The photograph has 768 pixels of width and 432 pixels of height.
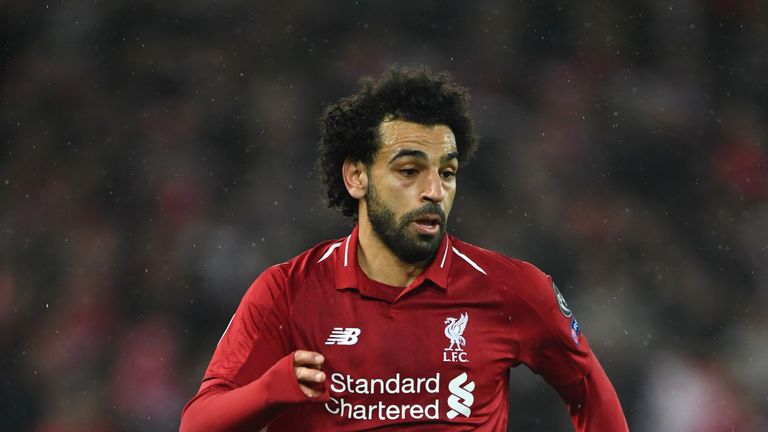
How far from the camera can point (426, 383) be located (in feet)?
9.34

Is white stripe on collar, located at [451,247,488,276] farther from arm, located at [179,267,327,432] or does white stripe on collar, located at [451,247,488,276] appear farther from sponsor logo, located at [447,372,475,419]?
arm, located at [179,267,327,432]

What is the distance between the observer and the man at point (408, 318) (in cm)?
283

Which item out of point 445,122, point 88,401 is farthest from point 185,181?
point 445,122

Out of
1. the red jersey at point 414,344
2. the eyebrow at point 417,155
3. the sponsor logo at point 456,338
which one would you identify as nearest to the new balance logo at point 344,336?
the red jersey at point 414,344

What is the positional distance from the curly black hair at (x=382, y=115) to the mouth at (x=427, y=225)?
271 millimetres

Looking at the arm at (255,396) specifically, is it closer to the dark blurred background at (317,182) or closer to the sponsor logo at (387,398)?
the sponsor logo at (387,398)

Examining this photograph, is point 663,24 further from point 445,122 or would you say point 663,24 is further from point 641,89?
point 445,122

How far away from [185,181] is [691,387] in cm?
309

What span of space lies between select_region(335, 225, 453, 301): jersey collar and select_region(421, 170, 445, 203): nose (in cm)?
23

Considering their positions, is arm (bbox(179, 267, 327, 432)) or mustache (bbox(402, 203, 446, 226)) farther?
mustache (bbox(402, 203, 446, 226))

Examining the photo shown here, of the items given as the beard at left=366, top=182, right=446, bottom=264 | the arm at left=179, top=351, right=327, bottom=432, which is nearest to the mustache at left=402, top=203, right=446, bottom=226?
the beard at left=366, top=182, right=446, bottom=264

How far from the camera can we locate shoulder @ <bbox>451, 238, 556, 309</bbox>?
2.94 meters

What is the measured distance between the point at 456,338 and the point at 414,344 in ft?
0.41

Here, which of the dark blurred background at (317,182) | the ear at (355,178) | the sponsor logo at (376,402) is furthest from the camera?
the dark blurred background at (317,182)
